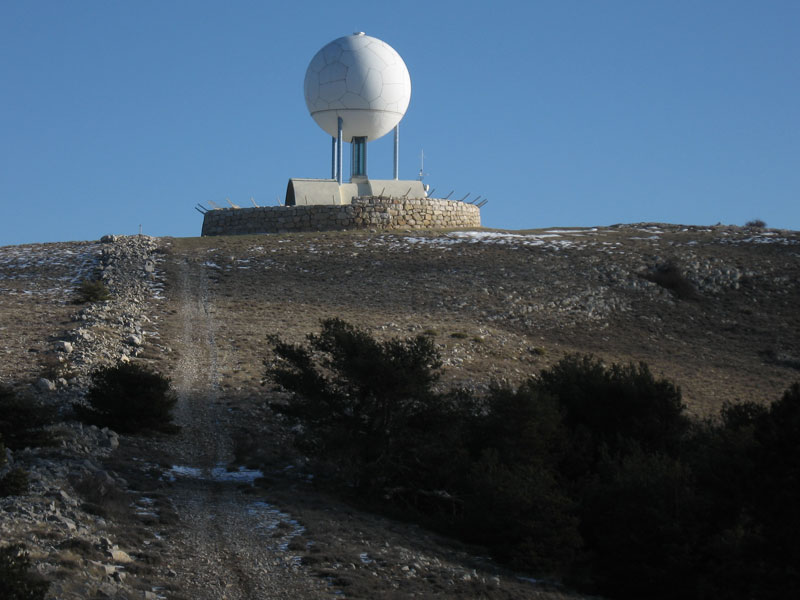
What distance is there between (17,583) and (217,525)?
438 cm

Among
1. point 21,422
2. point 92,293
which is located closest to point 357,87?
point 92,293

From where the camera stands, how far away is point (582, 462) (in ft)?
50.1

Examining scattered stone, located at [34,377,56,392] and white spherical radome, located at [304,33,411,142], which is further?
white spherical radome, located at [304,33,411,142]

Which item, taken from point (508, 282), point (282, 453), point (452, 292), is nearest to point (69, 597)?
point (282, 453)

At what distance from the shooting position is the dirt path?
8.61 metres

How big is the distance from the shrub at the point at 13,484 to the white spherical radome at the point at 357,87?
33.0 m

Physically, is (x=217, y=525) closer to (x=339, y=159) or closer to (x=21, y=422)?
(x=21, y=422)

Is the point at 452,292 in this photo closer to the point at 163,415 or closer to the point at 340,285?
the point at 340,285

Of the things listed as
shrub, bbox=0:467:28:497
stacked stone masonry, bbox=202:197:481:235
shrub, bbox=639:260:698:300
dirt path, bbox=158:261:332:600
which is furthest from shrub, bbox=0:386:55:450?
stacked stone masonry, bbox=202:197:481:235

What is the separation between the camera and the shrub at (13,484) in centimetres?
1017

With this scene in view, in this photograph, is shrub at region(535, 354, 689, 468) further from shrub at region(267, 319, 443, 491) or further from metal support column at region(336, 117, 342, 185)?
metal support column at region(336, 117, 342, 185)

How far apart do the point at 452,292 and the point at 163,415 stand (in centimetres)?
1636

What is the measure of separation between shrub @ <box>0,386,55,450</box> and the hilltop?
1.22 ft

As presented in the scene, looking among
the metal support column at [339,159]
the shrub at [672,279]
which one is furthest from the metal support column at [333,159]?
the shrub at [672,279]
